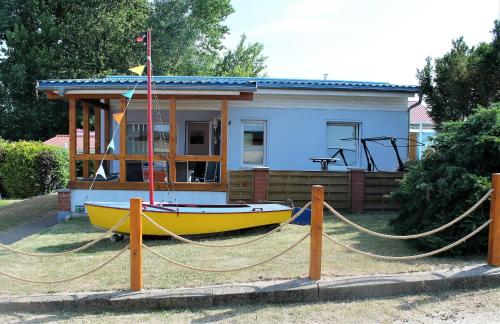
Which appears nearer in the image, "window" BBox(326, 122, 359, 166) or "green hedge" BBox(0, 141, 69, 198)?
"window" BBox(326, 122, 359, 166)

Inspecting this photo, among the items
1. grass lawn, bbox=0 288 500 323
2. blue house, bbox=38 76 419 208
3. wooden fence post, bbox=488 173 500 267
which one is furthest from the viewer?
blue house, bbox=38 76 419 208

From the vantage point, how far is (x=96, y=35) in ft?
92.9

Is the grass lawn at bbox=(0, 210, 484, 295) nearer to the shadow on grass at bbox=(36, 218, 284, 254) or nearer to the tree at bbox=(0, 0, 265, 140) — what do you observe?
the shadow on grass at bbox=(36, 218, 284, 254)

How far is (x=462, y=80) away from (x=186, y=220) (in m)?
9.36

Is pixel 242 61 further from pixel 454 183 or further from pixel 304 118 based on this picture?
pixel 454 183

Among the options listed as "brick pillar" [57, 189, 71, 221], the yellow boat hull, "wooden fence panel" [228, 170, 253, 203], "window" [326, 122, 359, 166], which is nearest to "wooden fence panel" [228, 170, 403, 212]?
"wooden fence panel" [228, 170, 253, 203]

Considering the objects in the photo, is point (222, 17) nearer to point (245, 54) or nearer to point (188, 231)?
point (245, 54)

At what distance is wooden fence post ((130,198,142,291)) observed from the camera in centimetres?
542

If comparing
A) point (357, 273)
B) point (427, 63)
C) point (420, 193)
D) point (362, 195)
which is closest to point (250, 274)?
point (357, 273)

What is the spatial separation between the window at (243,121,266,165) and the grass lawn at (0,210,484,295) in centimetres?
507

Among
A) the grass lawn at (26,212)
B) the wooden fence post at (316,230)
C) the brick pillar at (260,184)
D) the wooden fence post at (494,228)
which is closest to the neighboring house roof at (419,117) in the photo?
the brick pillar at (260,184)

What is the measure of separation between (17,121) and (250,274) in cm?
2752

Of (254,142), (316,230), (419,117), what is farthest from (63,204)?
(419,117)

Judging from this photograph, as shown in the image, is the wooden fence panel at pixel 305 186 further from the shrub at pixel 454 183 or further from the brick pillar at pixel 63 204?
the brick pillar at pixel 63 204
